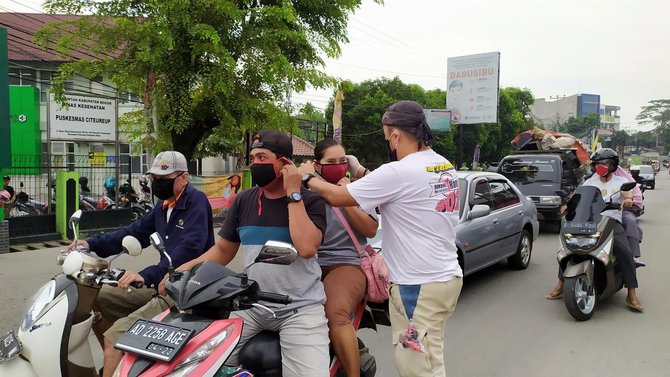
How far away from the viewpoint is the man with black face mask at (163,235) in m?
3.00

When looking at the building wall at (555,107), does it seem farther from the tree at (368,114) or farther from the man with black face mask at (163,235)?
the man with black face mask at (163,235)

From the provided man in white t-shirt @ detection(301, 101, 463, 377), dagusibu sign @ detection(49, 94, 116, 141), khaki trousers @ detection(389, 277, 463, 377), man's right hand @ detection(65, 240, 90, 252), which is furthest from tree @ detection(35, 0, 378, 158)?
khaki trousers @ detection(389, 277, 463, 377)

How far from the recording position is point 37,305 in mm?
2545

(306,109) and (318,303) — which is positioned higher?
(306,109)

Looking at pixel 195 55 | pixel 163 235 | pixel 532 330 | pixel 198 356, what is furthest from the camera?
pixel 195 55

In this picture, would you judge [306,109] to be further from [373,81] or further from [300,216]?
[373,81]

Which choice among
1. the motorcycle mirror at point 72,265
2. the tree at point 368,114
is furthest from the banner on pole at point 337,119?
the tree at point 368,114

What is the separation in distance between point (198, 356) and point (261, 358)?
1.66 feet

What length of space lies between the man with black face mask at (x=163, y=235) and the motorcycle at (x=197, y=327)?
28.7 inches

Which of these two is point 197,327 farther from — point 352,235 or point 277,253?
point 352,235

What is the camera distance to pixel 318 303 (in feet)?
8.59

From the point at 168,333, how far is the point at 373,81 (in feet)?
104

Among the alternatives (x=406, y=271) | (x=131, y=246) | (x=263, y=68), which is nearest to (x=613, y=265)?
(x=406, y=271)

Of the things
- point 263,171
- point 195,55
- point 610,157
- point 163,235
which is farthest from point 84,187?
point 263,171
